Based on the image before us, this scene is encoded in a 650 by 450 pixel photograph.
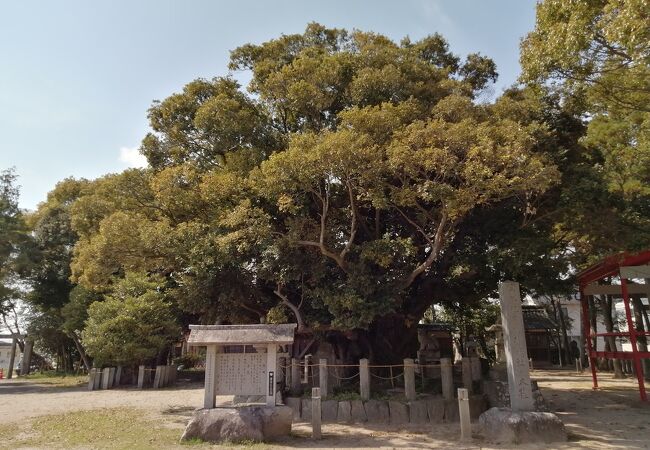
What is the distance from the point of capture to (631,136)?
56.1ft

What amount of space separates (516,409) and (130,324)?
16424mm

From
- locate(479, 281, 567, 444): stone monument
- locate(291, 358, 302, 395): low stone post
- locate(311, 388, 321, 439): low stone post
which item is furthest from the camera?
locate(291, 358, 302, 395): low stone post

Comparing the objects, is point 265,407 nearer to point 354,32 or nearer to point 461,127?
point 461,127

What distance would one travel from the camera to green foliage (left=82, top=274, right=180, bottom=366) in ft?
66.8

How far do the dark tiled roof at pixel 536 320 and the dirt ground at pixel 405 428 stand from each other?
464 inches

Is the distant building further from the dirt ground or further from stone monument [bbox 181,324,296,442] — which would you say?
stone monument [bbox 181,324,296,442]

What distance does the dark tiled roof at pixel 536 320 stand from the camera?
33.1 meters

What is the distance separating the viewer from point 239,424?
10188 millimetres

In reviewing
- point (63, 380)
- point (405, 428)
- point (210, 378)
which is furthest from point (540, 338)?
point (63, 380)

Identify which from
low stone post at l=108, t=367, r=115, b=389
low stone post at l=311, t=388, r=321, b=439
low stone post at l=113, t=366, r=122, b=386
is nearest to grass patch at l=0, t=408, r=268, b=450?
low stone post at l=311, t=388, r=321, b=439

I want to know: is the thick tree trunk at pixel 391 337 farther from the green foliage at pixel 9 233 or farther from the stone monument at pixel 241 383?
the green foliage at pixel 9 233

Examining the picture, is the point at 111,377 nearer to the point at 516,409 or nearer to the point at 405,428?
the point at 405,428

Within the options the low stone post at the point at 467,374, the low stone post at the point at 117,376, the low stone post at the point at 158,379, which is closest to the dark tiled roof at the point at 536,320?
the low stone post at the point at 467,374

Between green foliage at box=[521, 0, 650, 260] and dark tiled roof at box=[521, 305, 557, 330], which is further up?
green foliage at box=[521, 0, 650, 260]
